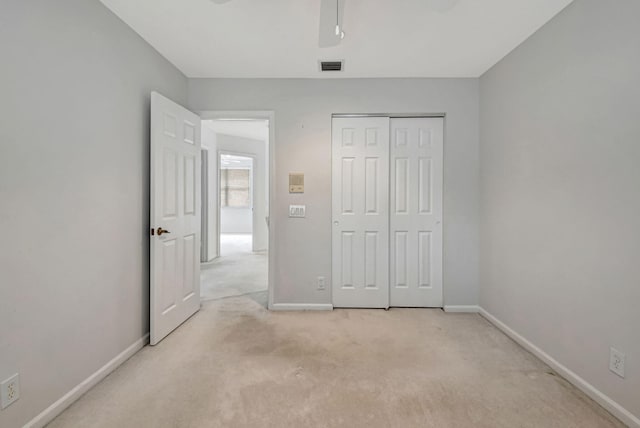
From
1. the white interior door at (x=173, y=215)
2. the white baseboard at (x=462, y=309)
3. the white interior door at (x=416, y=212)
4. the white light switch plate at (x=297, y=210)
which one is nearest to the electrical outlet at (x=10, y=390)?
the white interior door at (x=173, y=215)

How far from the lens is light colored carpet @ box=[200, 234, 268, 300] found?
147 inches

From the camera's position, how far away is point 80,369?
173 cm

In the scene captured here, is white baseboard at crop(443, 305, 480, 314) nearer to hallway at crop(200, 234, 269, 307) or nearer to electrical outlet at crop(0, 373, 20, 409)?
hallway at crop(200, 234, 269, 307)

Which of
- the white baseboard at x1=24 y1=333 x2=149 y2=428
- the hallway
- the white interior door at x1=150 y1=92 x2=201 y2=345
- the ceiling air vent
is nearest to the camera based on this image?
the white baseboard at x1=24 y1=333 x2=149 y2=428

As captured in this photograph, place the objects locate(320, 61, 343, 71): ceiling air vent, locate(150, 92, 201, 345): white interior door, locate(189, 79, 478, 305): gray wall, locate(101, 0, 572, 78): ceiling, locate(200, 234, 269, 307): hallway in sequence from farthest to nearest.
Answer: locate(200, 234, 269, 307): hallway < locate(189, 79, 478, 305): gray wall < locate(320, 61, 343, 71): ceiling air vent < locate(150, 92, 201, 345): white interior door < locate(101, 0, 572, 78): ceiling

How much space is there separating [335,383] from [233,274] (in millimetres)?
3083

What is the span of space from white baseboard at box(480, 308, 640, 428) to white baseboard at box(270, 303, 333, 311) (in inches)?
65.8

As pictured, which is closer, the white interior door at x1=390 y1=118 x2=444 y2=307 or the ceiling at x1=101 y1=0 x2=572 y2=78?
the ceiling at x1=101 y1=0 x2=572 y2=78

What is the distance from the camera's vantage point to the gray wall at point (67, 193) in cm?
136

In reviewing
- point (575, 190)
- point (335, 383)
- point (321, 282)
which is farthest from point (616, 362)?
point (321, 282)

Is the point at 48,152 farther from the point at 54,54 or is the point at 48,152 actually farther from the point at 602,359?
the point at 602,359

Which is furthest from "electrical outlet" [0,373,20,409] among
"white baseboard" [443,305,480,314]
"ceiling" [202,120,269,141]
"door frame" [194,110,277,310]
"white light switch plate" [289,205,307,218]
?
"ceiling" [202,120,269,141]

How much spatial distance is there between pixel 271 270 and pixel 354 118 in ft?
6.11

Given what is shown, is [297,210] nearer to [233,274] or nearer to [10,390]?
[233,274]
